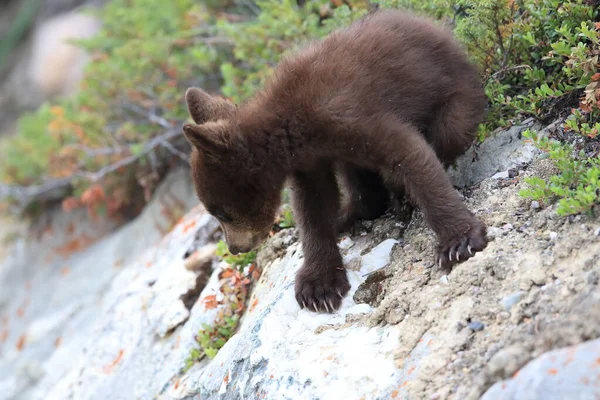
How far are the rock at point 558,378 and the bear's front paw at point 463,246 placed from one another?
3.46 feet

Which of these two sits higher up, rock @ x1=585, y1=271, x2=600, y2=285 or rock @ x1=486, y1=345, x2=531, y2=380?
rock @ x1=585, y1=271, x2=600, y2=285

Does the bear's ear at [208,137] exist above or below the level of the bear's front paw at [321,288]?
above

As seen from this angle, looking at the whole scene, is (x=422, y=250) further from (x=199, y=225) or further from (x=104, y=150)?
(x=104, y=150)

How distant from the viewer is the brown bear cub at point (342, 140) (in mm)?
3734

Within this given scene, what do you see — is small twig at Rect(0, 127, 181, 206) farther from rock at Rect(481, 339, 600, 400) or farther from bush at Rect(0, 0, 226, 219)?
rock at Rect(481, 339, 600, 400)

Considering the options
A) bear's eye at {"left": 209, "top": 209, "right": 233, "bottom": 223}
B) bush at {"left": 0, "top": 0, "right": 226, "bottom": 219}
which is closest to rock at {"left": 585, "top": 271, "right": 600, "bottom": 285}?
bear's eye at {"left": 209, "top": 209, "right": 233, "bottom": 223}

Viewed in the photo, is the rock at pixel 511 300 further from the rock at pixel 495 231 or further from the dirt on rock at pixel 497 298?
the rock at pixel 495 231

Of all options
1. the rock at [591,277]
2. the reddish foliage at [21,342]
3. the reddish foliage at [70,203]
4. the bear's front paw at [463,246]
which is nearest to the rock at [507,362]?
the rock at [591,277]

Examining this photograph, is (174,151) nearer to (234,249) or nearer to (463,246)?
(234,249)

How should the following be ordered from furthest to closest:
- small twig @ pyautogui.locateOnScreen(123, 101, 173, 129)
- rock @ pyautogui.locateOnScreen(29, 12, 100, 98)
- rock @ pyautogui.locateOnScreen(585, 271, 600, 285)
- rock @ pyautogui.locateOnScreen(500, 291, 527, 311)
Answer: rock @ pyautogui.locateOnScreen(29, 12, 100, 98)
small twig @ pyautogui.locateOnScreen(123, 101, 173, 129)
rock @ pyautogui.locateOnScreen(500, 291, 527, 311)
rock @ pyautogui.locateOnScreen(585, 271, 600, 285)

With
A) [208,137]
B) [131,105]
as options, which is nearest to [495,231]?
[208,137]

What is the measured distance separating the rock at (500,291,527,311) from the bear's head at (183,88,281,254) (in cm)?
171

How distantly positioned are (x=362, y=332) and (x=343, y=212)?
1.38 m

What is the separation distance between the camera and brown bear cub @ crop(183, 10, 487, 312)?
12.3 ft
